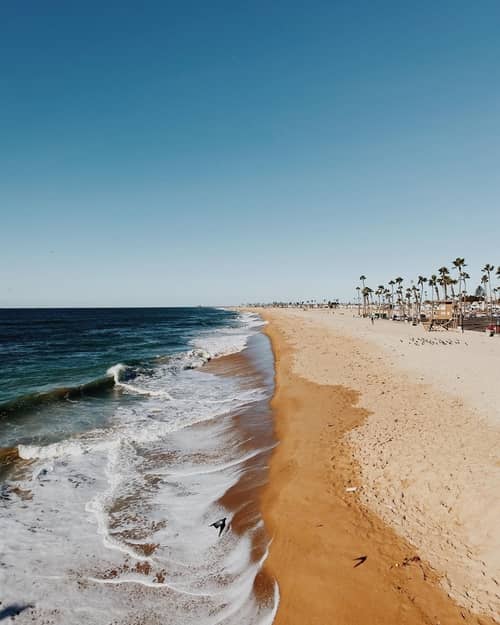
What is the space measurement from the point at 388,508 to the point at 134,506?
602 cm

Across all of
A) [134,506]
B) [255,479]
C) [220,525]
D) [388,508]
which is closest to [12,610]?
[134,506]

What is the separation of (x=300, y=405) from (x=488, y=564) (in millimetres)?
9309

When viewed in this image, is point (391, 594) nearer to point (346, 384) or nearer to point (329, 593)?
point (329, 593)

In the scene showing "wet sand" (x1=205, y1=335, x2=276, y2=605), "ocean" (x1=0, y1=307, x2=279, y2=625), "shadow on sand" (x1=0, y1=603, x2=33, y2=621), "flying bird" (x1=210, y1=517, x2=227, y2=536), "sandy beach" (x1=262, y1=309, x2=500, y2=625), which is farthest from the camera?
"flying bird" (x1=210, y1=517, x2=227, y2=536)

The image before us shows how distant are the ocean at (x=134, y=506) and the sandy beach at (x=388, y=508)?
0.76 meters

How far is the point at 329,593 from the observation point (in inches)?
206

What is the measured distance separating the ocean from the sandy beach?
2.48 feet

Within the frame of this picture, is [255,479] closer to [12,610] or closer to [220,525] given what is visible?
[220,525]

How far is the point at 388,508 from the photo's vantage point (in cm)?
689

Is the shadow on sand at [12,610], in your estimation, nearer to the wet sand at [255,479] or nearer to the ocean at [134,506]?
the ocean at [134,506]

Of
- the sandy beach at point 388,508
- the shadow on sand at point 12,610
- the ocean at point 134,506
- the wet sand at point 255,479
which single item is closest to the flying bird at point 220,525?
the ocean at point 134,506

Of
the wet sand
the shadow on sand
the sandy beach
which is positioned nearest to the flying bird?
the wet sand

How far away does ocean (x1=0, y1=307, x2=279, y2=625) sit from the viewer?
544 cm

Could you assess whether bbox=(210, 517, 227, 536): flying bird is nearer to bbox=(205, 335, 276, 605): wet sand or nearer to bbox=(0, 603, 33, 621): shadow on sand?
bbox=(205, 335, 276, 605): wet sand
